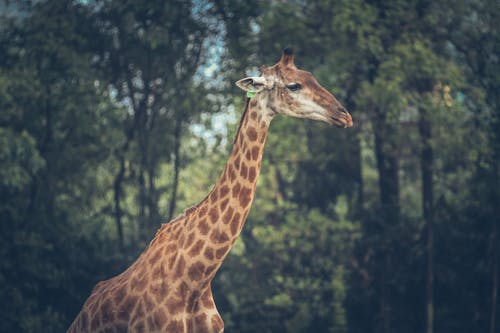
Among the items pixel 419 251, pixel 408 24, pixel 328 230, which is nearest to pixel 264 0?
pixel 408 24

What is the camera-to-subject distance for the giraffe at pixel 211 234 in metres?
5.10

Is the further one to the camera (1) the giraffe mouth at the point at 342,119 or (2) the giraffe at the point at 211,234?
(2) the giraffe at the point at 211,234

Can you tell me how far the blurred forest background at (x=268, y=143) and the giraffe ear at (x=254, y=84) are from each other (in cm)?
526

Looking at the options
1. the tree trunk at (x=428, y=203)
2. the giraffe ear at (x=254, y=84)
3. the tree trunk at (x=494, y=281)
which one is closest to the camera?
the giraffe ear at (x=254, y=84)

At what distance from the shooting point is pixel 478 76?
10.5 metres

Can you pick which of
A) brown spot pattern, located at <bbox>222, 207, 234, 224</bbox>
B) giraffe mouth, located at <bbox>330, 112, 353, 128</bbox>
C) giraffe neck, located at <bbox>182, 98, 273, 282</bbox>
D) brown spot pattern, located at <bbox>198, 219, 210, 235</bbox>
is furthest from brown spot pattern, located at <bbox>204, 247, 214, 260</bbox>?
giraffe mouth, located at <bbox>330, 112, 353, 128</bbox>

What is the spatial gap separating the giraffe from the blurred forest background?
4.31 meters

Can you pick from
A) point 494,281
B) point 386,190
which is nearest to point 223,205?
point 494,281

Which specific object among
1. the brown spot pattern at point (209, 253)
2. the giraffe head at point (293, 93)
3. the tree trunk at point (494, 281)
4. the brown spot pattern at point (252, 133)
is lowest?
the tree trunk at point (494, 281)

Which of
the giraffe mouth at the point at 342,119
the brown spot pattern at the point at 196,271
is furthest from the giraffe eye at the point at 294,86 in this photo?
the brown spot pattern at the point at 196,271

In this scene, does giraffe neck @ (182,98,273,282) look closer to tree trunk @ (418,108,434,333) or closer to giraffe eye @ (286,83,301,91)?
giraffe eye @ (286,83,301,91)

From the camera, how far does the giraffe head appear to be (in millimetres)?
4859

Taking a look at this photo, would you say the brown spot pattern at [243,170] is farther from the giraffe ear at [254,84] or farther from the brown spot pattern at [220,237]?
the giraffe ear at [254,84]

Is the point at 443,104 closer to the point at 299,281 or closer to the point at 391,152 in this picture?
the point at 391,152
